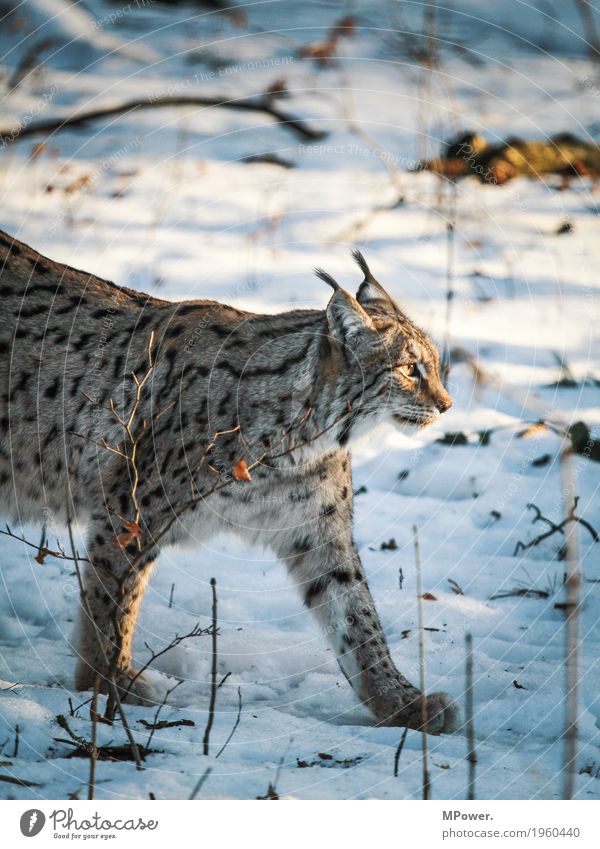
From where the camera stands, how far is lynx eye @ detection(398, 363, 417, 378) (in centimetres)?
458

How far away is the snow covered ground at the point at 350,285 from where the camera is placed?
12.4ft

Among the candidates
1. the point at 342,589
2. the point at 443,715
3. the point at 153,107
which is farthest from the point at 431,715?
the point at 153,107

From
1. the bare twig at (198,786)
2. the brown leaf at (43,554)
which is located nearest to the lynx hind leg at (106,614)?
the brown leaf at (43,554)

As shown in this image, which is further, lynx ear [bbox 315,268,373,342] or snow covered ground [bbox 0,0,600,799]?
lynx ear [bbox 315,268,373,342]

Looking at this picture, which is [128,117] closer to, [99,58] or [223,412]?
[99,58]

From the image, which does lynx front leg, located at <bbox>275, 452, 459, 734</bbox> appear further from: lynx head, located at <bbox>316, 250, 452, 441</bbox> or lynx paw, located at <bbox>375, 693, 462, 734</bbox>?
lynx head, located at <bbox>316, 250, 452, 441</bbox>

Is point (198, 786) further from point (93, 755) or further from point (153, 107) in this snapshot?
point (153, 107)

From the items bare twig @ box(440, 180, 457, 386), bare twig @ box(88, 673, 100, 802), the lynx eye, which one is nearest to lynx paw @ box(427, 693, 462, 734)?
the lynx eye

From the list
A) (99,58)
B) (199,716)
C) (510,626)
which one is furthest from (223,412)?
(99,58)

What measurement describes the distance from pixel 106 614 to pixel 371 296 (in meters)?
1.98

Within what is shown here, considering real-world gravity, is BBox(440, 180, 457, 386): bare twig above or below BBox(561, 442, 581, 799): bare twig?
above

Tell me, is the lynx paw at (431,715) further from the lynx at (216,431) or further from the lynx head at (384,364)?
the lynx head at (384,364)

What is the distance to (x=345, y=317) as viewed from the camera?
14.5 ft
